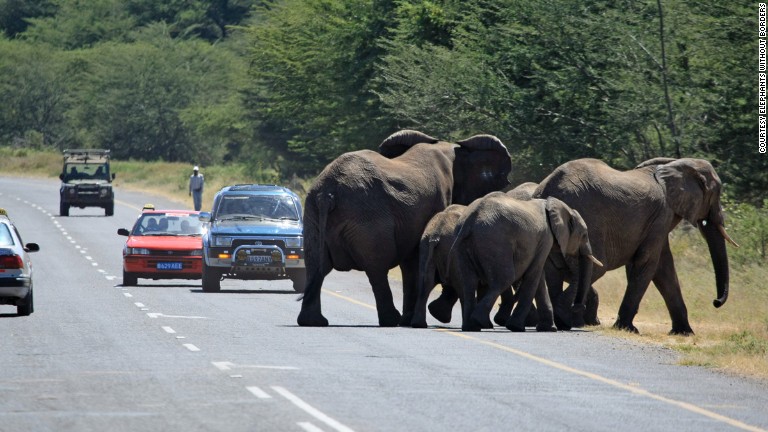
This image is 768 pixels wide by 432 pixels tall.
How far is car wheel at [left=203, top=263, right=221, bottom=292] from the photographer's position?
96.2 ft

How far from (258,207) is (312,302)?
376 inches

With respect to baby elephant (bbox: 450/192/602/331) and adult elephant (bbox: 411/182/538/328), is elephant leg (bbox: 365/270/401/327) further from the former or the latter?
baby elephant (bbox: 450/192/602/331)

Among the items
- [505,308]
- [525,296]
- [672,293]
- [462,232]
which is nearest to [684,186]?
[672,293]

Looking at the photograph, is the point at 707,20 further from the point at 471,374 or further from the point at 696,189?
the point at 471,374

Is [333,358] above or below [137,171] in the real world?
above

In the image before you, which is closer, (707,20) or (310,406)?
(310,406)

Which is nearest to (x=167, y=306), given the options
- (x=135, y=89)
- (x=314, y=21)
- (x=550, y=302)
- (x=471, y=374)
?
(x=550, y=302)

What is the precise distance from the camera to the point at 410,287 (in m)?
21.6

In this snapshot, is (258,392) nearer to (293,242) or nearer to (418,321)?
(418,321)

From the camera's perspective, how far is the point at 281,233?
29.3m

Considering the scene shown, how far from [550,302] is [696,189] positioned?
3.18 meters

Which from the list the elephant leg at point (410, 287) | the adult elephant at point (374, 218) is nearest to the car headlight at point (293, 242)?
the adult elephant at point (374, 218)

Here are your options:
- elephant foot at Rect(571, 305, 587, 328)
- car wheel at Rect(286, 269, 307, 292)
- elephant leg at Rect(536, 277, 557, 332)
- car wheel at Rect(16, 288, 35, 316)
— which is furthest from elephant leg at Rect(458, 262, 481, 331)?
car wheel at Rect(286, 269, 307, 292)

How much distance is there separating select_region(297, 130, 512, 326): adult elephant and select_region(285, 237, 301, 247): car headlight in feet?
24.1
